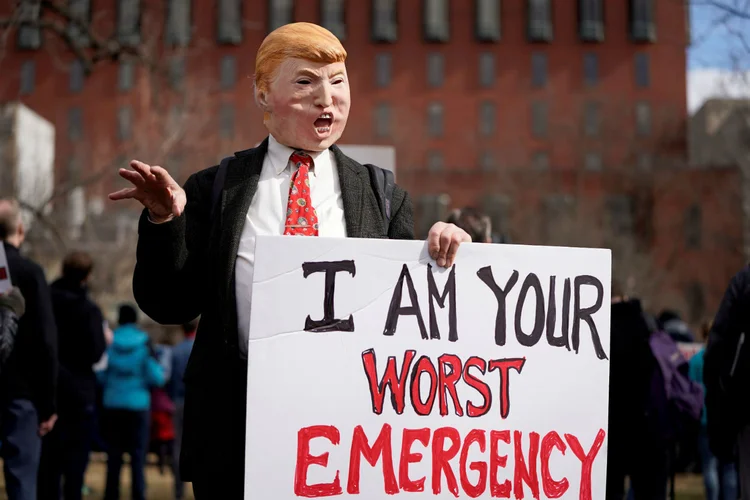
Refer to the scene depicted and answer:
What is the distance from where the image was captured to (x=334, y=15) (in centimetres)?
6694

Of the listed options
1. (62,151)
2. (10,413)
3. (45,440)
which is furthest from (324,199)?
(62,151)

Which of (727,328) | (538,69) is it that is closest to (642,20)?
(538,69)

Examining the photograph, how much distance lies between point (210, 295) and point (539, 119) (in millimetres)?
67222

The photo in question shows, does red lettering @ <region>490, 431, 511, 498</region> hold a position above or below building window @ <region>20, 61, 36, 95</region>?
below

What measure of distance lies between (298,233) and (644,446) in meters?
4.53

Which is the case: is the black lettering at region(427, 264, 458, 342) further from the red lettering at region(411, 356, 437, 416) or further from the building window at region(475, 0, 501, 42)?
the building window at region(475, 0, 501, 42)

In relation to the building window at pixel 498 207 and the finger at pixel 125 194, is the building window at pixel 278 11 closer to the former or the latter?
the building window at pixel 498 207

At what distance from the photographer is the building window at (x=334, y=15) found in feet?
218

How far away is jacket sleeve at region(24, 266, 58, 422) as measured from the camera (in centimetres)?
597

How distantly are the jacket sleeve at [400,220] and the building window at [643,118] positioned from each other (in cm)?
6604

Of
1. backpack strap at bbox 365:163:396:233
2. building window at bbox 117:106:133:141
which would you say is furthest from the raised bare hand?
building window at bbox 117:106:133:141

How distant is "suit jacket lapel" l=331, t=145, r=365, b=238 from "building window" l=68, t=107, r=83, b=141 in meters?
60.6

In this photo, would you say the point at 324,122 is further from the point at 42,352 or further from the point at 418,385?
A: the point at 42,352

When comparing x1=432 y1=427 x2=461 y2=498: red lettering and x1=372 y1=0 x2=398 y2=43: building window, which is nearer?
x1=432 y1=427 x2=461 y2=498: red lettering
